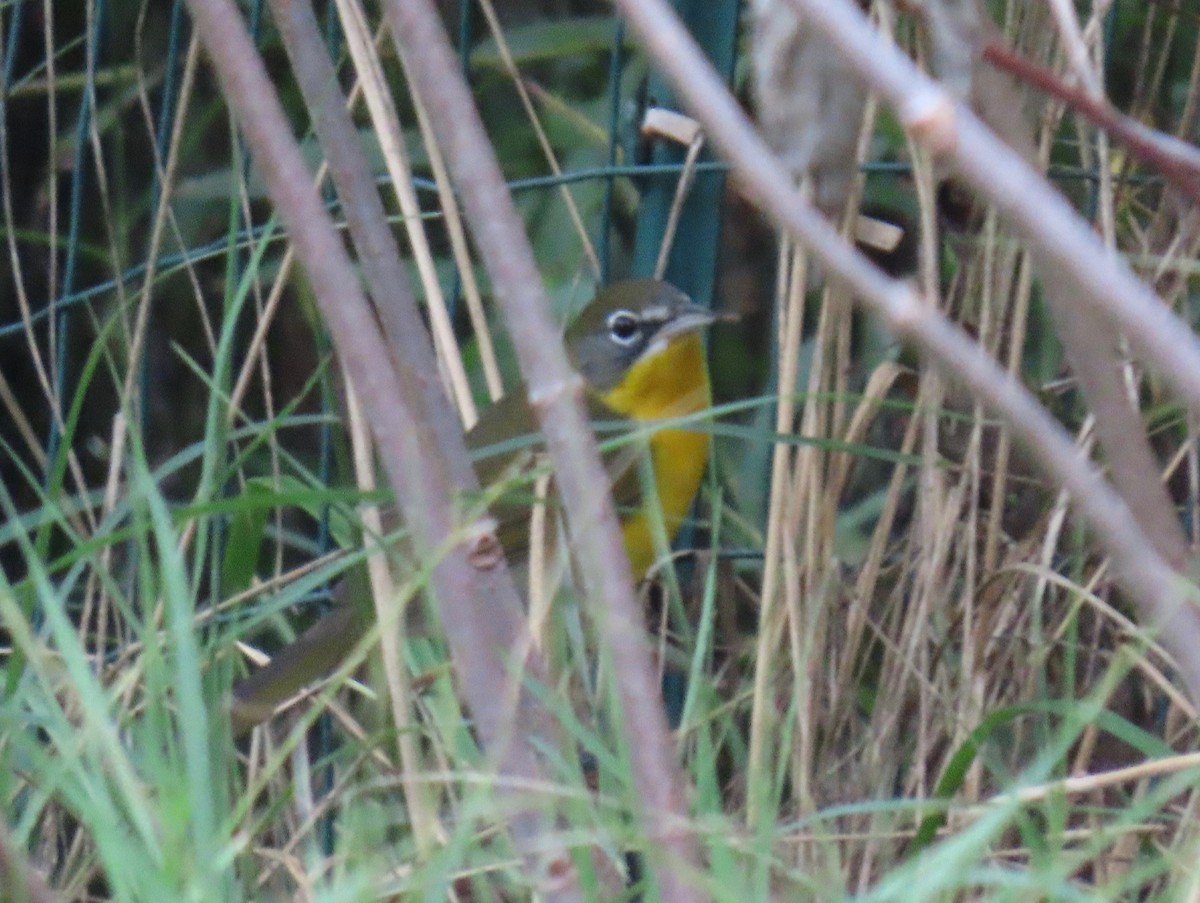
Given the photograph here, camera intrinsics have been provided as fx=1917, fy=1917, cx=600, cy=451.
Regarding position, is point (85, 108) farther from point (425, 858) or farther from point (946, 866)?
point (946, 866)

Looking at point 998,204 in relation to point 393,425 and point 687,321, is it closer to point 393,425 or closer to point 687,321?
point 393,425

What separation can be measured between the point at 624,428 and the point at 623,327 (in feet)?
3.37

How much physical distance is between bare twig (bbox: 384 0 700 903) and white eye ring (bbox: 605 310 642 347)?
1703 mm

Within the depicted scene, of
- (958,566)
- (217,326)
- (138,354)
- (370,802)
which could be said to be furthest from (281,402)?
(370,802)

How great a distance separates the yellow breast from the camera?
8.87 ft

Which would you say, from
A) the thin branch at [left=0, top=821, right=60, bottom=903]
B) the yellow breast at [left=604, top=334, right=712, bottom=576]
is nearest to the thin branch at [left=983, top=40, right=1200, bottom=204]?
the thin branch at [left=0, top=821, right=60, bottom=903]

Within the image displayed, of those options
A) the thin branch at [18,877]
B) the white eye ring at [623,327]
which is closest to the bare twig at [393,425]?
the thin branch at [18,877]

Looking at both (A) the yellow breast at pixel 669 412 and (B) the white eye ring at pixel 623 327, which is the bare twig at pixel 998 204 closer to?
(A) the yellow breast at pixel 669 412

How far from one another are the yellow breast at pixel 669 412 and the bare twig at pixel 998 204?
166 centimetres

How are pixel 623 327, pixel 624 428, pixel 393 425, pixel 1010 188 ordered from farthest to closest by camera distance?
pixel 623 327, pixel 624 428, pixel 393 425, pixel 1010 188

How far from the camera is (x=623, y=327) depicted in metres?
2.95

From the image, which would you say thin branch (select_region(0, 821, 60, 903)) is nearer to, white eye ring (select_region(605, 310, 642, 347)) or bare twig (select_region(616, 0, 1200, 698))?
bare twig (select_region(616, 0, 1200, 698))

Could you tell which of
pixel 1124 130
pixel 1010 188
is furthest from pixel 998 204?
pixel 1124 130

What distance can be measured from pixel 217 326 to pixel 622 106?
113cm
